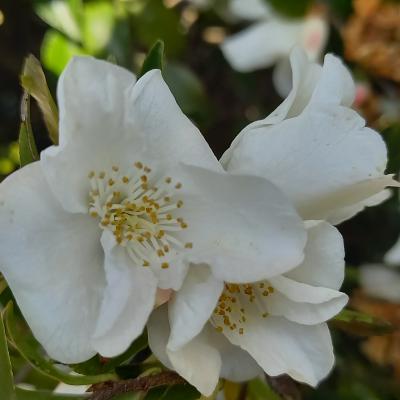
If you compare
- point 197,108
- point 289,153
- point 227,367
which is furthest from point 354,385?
point 289,153

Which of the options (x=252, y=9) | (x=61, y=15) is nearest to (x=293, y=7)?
(x=252, y=9)

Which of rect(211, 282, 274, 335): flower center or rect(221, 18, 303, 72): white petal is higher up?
rect(211, 282, 274, 335): flower center

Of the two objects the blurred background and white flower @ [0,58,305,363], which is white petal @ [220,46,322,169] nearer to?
white flower @ [0,58,305,363]

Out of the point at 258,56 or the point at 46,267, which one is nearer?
the point at 46,267

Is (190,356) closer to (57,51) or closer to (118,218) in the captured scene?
(118,218)

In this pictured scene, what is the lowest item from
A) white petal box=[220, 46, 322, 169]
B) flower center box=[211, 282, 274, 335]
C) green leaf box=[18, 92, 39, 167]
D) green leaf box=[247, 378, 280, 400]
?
green leaf box=[247, 378, 280, 400]

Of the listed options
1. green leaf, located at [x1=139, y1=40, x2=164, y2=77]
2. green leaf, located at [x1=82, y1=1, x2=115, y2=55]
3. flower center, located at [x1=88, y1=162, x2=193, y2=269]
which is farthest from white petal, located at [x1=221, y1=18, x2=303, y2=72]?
flower center, located at [x1=88, y1=162, x2=193, y2=269]

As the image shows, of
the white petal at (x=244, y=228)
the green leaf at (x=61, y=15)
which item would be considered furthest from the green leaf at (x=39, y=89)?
the green leaf at (x=61, y=15)

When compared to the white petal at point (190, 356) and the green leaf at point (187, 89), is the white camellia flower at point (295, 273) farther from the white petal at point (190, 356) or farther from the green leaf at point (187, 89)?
the green leaf at point (187, 89)
